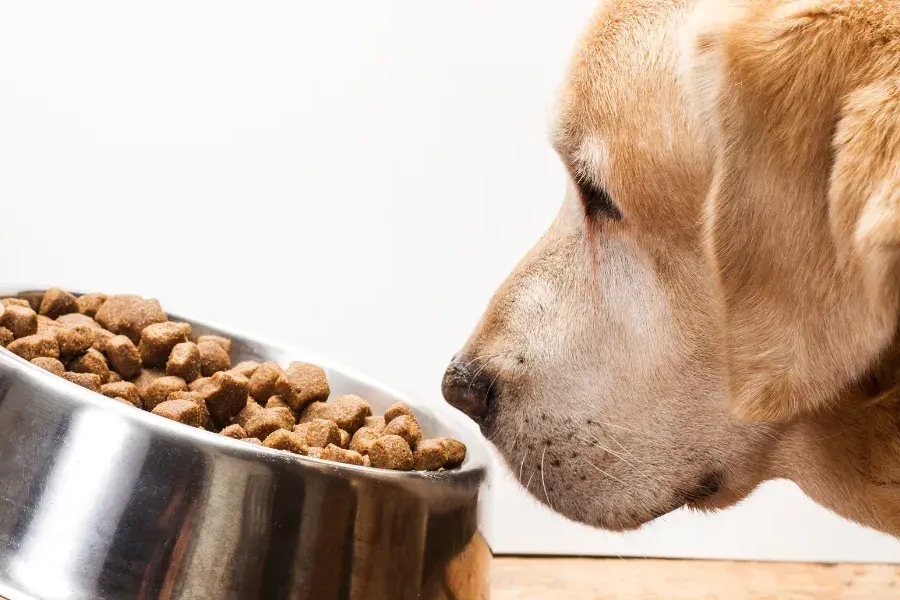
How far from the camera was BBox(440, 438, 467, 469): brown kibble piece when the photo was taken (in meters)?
1.23

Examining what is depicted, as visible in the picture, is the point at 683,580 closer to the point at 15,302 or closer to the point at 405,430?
the point at 405,430

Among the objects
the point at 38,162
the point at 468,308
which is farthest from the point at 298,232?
the point at 38,162

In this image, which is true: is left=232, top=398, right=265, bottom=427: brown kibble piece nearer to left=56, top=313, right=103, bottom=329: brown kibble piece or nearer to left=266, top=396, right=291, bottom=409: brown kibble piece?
left=266, top=396, right=291, bottom=409: brown kibble piece

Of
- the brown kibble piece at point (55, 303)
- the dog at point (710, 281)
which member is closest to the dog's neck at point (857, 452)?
the dog at point (710, 281)

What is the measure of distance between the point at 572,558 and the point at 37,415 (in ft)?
4.08

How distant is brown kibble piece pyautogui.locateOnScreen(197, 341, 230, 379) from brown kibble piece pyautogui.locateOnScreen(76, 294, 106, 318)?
24cm

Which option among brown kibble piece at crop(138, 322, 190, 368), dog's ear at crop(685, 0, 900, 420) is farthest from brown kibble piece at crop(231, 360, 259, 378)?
dog's ear at crop(685, 0, 900, 420)

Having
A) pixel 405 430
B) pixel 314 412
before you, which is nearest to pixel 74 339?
pixel 314 412

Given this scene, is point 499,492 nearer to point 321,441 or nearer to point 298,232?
point 298,232

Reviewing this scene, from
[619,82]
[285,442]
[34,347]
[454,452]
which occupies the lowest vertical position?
[454,452]

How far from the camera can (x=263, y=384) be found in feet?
4.53

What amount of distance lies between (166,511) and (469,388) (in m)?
0.40

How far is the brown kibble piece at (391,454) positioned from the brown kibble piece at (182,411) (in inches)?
9.3

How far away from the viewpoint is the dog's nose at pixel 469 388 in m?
1.14
